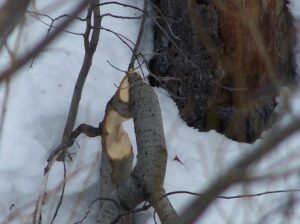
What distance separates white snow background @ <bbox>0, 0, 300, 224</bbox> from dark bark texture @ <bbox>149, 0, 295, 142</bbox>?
0.29 feet

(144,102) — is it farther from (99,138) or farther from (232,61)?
(232,61)

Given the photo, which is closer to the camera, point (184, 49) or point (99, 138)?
point (99, 138)

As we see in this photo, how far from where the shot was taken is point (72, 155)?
3340mm

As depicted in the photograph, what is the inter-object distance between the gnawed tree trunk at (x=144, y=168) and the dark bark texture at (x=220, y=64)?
2.24 feet

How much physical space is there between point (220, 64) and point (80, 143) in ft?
2.53

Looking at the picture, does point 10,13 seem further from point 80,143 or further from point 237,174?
point 80,143

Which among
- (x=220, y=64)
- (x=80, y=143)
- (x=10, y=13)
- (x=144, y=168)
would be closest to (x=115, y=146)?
(x=80, y=143)

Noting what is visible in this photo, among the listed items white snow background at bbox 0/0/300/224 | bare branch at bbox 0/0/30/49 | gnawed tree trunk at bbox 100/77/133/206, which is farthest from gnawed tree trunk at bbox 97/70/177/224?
bare branch at bbox 0/0/30/49

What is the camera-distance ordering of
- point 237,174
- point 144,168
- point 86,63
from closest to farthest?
point 237,174
point 144,168
point 86,63

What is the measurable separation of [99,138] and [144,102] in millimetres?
464

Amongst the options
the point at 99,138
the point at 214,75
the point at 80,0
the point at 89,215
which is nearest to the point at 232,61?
the point at 214,75

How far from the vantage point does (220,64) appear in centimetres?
367

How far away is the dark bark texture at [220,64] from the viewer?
3.74 m

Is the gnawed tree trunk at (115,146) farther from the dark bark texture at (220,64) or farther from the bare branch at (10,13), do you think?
the bare branch at (10,13)
